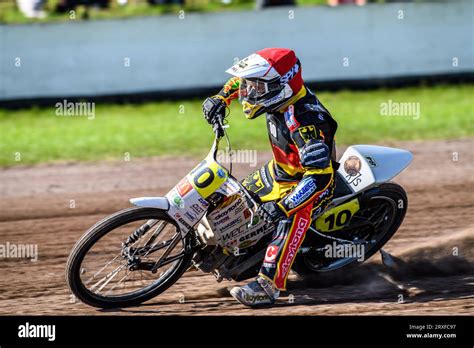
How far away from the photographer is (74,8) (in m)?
15.4

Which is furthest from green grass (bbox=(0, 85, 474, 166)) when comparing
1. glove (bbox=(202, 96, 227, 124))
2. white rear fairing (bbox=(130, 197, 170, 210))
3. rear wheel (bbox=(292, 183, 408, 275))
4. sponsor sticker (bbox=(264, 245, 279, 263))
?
→ white rear fairing (bbox=(130, 197, 170, 210))

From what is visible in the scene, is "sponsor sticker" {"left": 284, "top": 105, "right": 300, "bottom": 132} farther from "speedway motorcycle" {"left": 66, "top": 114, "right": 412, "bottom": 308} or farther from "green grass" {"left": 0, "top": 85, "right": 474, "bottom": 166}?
"green grass" {"left": 0, "top": 85, "right": 474, "bottom": 166}

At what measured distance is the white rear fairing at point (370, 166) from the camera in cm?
689

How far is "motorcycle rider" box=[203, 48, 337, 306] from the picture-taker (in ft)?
20.0

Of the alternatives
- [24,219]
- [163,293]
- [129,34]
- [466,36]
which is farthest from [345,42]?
[163,293]

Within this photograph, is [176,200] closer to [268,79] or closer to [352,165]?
[268,79]

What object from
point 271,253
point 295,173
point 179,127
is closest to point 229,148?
point 295,173

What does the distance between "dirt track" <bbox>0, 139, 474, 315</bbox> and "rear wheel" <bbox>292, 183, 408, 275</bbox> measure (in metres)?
0.14

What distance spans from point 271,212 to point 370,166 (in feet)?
4.37

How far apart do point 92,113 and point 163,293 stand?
806cm

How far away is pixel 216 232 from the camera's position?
6.43 meters

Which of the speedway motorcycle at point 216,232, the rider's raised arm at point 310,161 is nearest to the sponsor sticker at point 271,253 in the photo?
the speedway motorcycle at point 216,232
